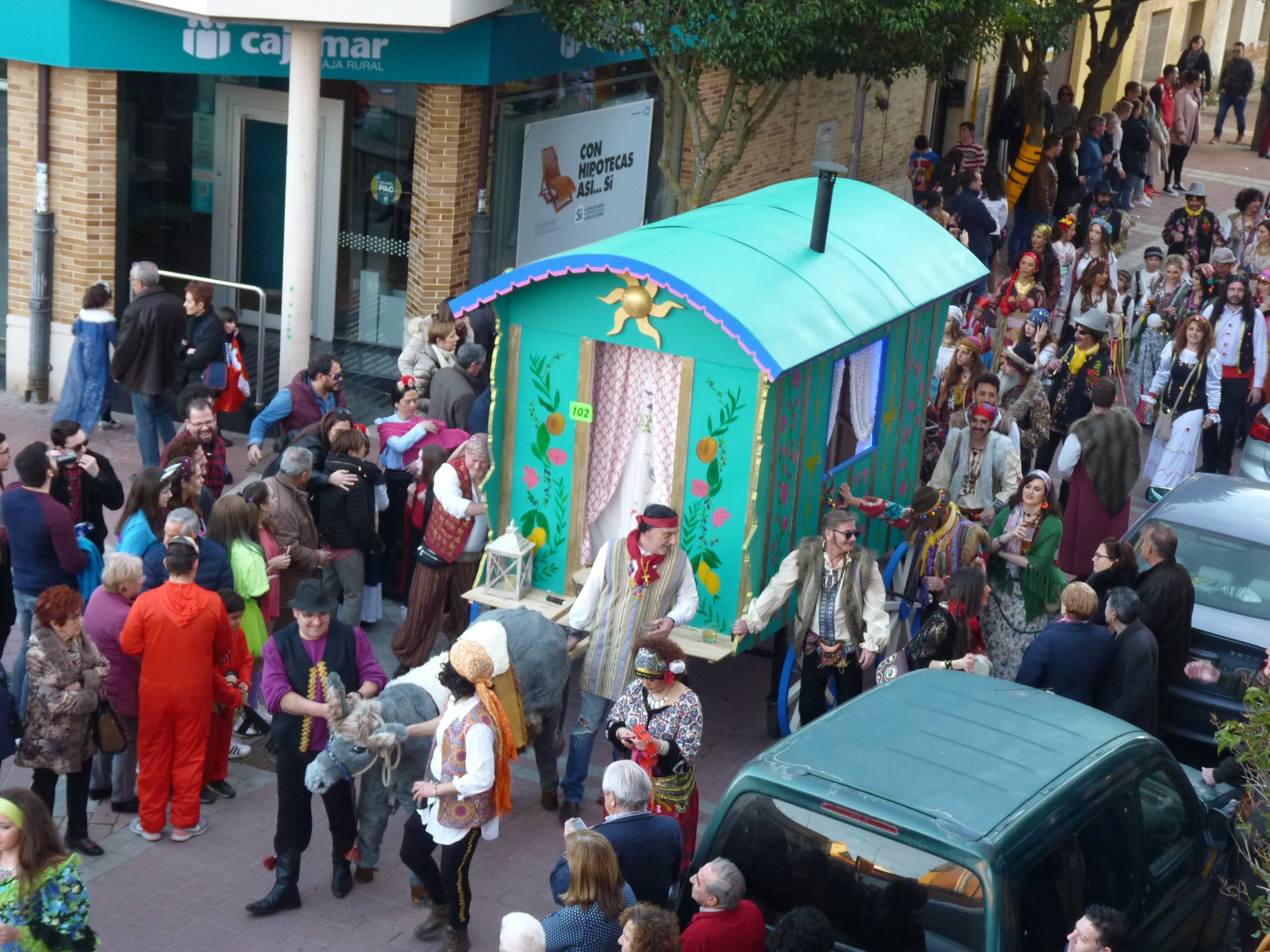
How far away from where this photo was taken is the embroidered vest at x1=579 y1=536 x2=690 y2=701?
862cm

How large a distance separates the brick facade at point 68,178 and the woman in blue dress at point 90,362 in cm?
154

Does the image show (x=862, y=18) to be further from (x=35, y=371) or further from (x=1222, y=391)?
(x=35, y=371)

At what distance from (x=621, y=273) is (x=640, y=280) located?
118mm

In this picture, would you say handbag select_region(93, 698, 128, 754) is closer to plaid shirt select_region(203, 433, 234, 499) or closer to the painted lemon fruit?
plaid shirt select_region(203, 433, 234, 499)

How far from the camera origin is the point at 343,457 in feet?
32.5

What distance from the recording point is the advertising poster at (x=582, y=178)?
17.2 metres

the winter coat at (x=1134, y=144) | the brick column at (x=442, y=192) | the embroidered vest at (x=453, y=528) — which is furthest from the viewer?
the winter coat at (x=1134, y=144)

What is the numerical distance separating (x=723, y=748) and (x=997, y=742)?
3.50 m

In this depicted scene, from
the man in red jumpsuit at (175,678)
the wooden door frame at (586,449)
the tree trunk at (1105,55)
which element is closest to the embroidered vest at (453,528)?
the wooden door frame at (586,449)

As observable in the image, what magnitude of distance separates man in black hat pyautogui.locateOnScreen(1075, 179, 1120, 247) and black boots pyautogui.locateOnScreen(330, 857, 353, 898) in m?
15.8

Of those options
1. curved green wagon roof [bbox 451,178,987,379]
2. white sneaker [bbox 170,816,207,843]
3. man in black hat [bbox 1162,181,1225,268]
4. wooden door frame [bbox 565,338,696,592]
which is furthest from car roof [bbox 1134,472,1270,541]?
man in black hat [bbox 1162,181,1225,268]

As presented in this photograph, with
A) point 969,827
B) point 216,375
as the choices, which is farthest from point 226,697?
point 216,375

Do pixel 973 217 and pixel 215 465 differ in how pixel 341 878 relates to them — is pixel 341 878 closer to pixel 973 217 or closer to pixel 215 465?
pixel 215 465

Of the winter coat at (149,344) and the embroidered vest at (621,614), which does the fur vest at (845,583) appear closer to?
the embroidered vest at (621,614)
